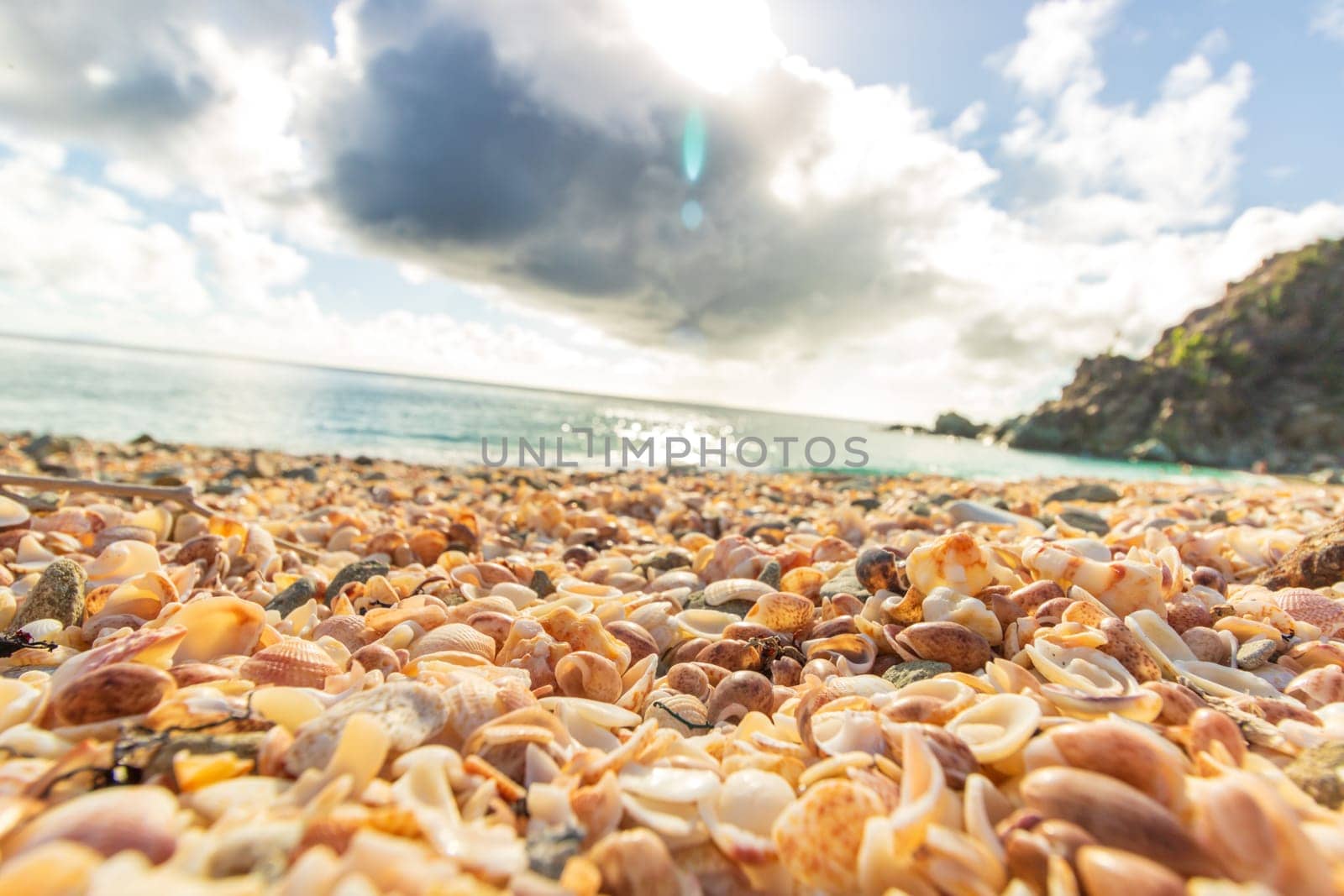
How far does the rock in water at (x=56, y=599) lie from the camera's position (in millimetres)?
1635

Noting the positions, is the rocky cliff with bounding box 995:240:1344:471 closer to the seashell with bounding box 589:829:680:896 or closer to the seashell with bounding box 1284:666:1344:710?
the seashell with bounding box 1284:666:1344:710

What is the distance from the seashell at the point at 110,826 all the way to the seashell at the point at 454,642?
A: 2.47 feet

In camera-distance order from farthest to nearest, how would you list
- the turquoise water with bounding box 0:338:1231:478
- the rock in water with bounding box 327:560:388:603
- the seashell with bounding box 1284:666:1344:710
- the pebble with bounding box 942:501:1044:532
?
the turquoise water with bounding box 0:338:1231:478 → the pebble with bounding box 942:501:1044:532 → the rock in water with bounding box 327:560:388:603 → the seashell with bounding box 1284:666:1344:710

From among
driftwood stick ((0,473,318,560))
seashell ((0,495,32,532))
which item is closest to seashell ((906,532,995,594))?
driftwood stick ((0,473,318,560))

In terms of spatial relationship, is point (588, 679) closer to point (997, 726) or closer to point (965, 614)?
point (997, 726)

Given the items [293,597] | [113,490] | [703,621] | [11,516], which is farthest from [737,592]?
[113,490]

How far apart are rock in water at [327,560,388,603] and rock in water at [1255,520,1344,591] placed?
3.24 meters

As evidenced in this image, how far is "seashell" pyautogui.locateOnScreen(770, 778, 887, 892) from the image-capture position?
2.80ft

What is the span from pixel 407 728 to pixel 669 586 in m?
1.53

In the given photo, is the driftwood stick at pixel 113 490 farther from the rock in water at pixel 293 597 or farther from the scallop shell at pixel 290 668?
the scallop shell at pixel 290 668

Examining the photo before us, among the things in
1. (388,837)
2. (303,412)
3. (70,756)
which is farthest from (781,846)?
(303,412)

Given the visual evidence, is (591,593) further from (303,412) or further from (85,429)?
(303,412)

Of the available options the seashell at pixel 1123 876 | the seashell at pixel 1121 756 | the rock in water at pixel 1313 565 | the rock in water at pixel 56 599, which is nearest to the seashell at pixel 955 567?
the seashell at pixel 1121 756

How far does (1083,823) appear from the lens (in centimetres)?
81
